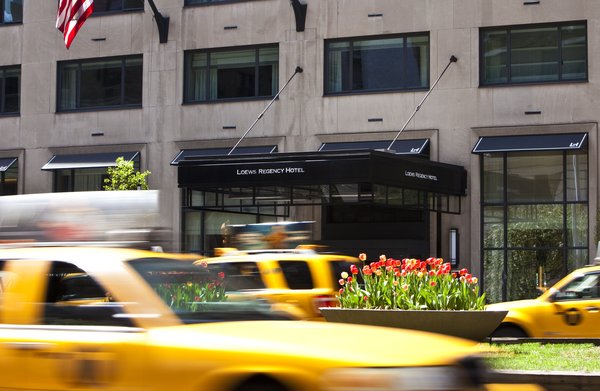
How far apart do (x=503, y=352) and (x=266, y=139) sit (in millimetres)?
17450

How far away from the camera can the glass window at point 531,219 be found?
2750 cm

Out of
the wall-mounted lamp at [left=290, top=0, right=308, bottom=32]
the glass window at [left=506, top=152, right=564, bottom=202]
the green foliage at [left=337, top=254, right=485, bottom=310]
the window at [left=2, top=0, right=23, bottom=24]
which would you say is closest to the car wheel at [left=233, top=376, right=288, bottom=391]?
the green foliage at [left=337, top=254, right=485, bottom=310]

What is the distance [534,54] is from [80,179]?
1478cm

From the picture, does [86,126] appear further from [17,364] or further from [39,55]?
[17,364]

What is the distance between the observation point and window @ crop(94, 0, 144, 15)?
108 ft

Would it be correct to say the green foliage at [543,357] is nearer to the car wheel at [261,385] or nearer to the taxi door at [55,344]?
the car wheel at [261,385]

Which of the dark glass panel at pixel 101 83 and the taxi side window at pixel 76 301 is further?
the dark glass panel at pixel 101 83

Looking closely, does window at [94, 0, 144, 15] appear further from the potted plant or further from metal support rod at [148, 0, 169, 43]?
the potted plant

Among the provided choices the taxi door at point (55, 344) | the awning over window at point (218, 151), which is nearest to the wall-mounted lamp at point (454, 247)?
the awning over window at point (218, 151)

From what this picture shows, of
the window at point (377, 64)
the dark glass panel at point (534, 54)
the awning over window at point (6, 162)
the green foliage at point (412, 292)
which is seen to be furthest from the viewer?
the awning over window at point (6, 162)

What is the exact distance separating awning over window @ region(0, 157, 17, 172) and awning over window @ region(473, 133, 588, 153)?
15.5 meters

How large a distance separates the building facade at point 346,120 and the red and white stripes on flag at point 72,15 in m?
3.55

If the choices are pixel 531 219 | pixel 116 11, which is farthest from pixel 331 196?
pixel 116 11

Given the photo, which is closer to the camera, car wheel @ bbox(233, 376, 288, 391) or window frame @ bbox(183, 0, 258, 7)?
car wheel @ bbox(233, 376, 288, 391)
